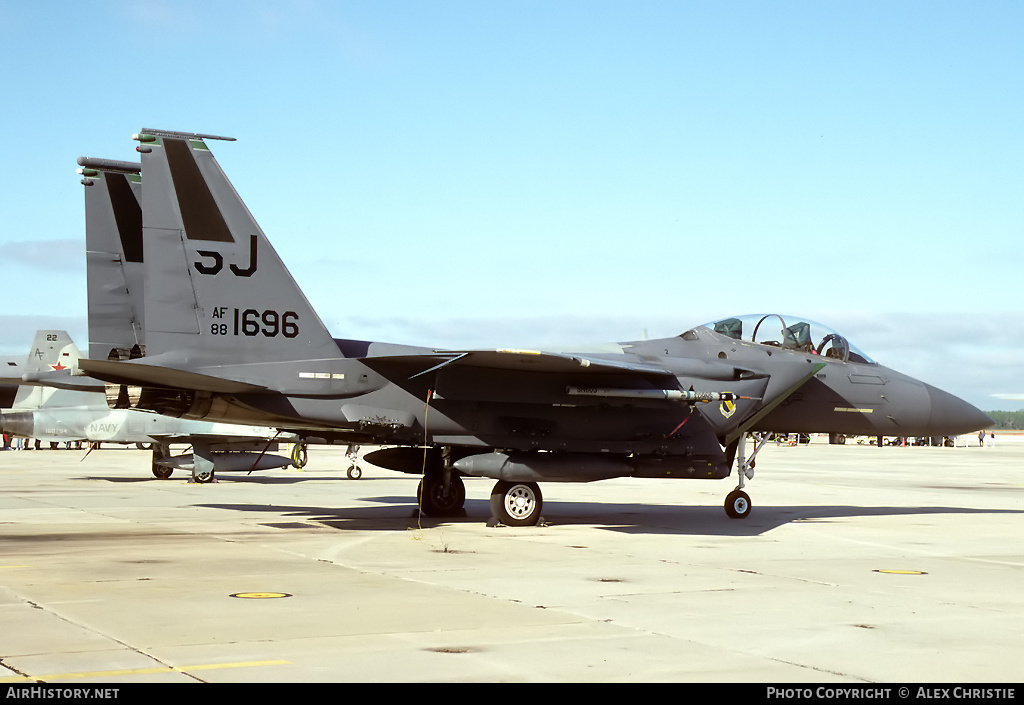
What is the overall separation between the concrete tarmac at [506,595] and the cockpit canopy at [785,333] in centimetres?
306

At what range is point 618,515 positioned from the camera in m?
18.8

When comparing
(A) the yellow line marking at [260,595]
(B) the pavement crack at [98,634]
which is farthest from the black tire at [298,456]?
(B) the pavement crack at [98,634]

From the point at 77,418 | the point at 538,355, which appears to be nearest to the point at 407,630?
the point at 538,355

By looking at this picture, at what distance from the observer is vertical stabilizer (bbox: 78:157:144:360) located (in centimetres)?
1752

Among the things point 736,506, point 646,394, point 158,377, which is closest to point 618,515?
point 736,506

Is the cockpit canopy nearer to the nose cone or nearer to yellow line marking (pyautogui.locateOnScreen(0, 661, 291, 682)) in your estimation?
the nose cone

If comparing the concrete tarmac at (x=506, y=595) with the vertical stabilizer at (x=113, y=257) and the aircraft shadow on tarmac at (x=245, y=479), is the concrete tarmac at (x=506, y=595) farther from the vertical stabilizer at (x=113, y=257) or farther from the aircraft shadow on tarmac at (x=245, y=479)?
the aircraft shadow on tarmac at (x=245, y=479)

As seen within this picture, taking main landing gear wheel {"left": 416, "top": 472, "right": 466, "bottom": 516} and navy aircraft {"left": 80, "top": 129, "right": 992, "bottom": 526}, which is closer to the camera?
navy aircraft {"left": 80, "top": 129, "right": 992, "bottom": 526}

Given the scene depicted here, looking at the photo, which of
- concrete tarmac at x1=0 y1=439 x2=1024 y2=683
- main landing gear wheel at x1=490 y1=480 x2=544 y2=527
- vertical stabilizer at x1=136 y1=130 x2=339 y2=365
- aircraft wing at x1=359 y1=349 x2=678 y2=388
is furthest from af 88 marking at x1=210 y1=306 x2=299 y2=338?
main landing gear wheel at x1=490 y1=480 x2=544 y2=527

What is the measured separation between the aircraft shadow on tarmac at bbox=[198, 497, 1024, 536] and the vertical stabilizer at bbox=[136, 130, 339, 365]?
326cm

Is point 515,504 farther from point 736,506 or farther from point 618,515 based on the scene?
point 736,506

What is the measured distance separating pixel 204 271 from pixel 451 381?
12.8 ft

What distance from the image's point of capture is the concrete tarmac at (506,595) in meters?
6.34
